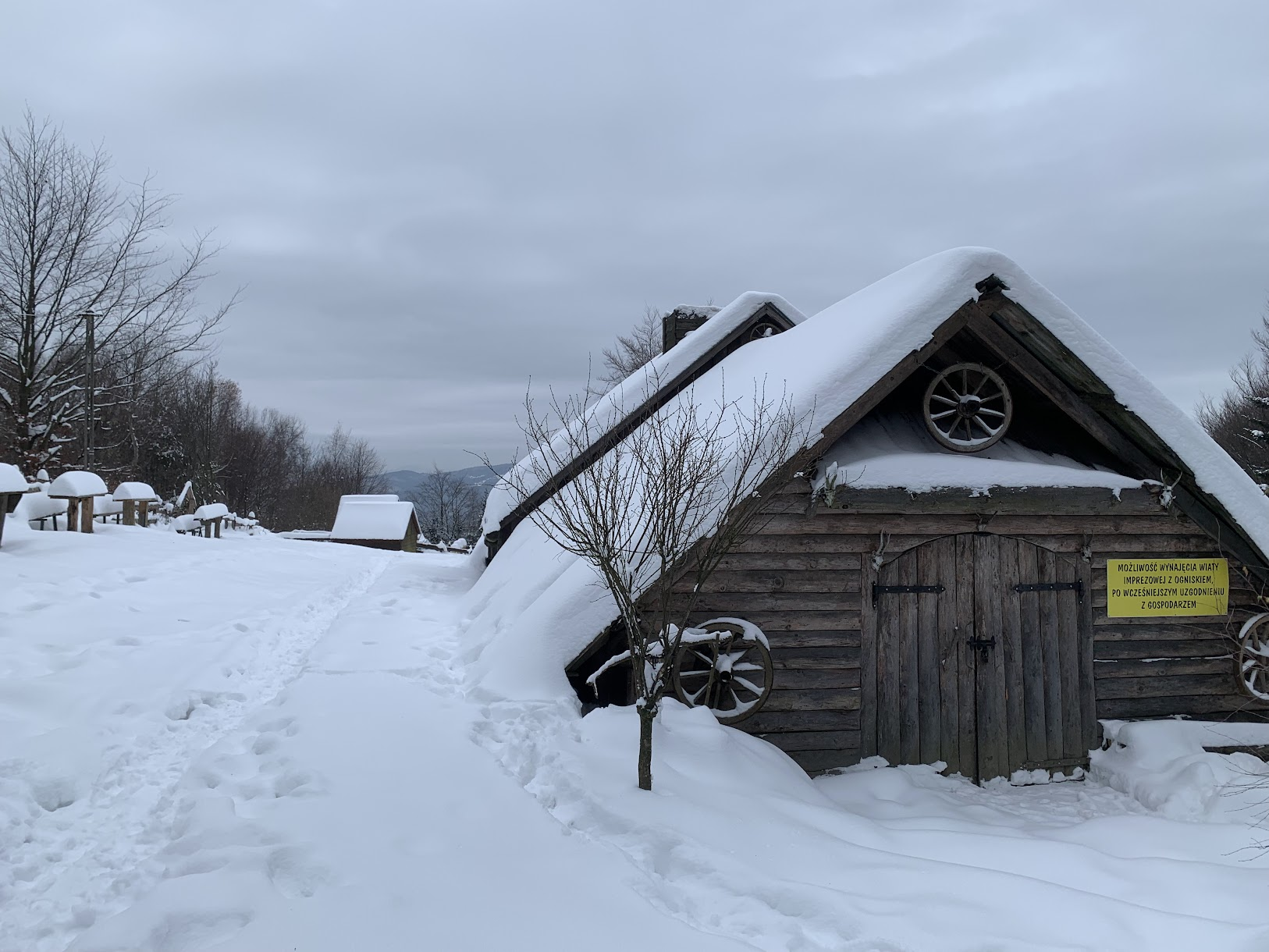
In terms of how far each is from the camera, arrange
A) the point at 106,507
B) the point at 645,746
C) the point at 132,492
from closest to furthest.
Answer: the point at 645,746 < the point at 106,507 < the point at 132,492

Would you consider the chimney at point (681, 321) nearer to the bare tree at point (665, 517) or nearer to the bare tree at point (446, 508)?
the bare tree at point (665, 517)

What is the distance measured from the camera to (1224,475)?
7441mm

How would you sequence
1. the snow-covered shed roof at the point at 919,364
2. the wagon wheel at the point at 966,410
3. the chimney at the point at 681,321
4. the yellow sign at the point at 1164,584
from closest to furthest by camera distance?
1. the snow-covered shed roof at the point at 919,364
2. the wagon wheel at the point at 966,410
3. the yellow sign at the point at 1164,584
4. the chimney at the point at 681,321

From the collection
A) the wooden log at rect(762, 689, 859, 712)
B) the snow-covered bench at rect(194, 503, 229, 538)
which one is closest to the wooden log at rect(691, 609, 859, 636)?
the wooden log at rect(762, 689, 859, 712)

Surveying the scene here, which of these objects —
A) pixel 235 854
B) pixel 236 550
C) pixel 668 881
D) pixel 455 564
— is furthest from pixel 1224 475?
pixel 236 550

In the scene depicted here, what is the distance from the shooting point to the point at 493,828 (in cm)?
471

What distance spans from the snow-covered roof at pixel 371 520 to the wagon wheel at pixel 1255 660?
33911 mm

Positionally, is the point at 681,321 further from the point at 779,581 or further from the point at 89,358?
the point at 89,358

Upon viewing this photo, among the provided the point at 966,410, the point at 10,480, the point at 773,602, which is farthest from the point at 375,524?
the point at 966,410

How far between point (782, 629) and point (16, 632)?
7.56m

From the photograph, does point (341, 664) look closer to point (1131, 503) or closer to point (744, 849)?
point (744, 849)

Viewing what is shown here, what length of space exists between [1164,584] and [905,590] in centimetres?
288

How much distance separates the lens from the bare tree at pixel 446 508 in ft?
252

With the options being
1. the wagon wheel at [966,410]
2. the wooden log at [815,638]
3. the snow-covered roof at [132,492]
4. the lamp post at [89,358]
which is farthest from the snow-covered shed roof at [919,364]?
the lamp post at [89,358]
